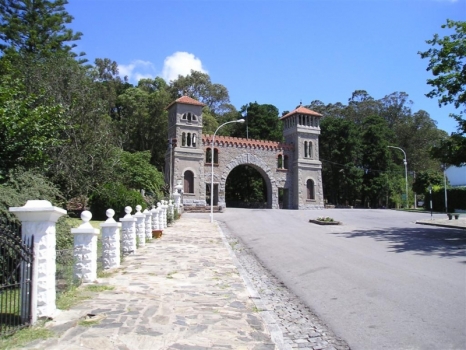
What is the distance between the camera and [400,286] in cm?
748

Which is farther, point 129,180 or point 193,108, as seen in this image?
Answer: point 193,108

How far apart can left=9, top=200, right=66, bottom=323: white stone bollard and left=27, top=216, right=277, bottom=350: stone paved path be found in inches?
10.0

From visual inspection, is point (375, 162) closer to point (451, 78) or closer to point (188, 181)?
point (188, 181)

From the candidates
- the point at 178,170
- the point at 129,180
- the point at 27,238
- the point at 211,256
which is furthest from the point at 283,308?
the point at 178,170

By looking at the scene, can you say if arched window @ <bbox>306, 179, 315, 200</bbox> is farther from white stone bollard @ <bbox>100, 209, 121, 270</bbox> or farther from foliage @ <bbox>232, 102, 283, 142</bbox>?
white stone bollard @ <bbox>100, 209, 121, 270</bbox>

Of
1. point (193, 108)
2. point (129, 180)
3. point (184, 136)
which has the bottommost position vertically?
point (129, 180)

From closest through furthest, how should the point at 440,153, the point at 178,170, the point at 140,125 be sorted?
the point at 440,153 → the point at 178,170 → the point at 140,125

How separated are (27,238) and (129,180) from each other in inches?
1049

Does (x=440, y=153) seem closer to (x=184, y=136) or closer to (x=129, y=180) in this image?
(x=129, y=180)

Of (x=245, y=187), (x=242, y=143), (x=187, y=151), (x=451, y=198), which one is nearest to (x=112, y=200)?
(x=187, y=151)

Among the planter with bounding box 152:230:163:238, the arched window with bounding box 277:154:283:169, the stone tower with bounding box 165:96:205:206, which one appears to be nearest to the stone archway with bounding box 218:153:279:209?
the arched window with bounding box 277:154:283:169

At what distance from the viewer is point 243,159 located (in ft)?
148

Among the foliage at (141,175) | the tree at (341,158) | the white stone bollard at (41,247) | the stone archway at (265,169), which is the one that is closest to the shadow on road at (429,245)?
the white stone bollard at (41,247)

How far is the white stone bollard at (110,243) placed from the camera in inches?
356
